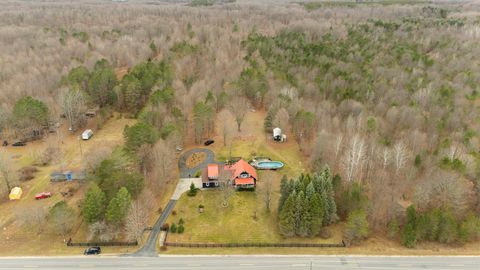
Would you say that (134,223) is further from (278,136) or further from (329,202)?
(278,136)

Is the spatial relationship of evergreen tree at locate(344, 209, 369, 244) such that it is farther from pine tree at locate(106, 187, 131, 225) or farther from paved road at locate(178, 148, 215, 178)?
pine tree at locate(106, 187, 131, 225)

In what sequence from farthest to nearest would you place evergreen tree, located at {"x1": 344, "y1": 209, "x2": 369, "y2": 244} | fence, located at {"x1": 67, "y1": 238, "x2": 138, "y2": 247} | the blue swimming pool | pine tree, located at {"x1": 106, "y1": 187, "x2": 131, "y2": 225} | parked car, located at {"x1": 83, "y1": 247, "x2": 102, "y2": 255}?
1. the blue swimming pool
2. fence, located at {"x1": 67, "y1": 238, "x2": 138, "y2": 247}
3. pine tree, located at {"x1": 106, "y1": 187, "x2": 131, "y2": 225}
4. evergreen tree, located at {"x1": 344, "y1": 209, "x2": 369, "y2": 244}
5. parked car, located at {"x1": 83, "y1": 247, "x2": 102, "y2": 255}

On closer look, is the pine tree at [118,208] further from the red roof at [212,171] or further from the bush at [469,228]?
the bush at [469,228]

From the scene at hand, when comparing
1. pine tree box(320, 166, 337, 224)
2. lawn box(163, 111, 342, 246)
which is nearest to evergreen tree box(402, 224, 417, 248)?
lawn box(163, 111, 342, 246)

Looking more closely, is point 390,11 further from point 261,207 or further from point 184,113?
point 261,207

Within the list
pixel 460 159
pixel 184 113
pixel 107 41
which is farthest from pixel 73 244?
pixel 107 41

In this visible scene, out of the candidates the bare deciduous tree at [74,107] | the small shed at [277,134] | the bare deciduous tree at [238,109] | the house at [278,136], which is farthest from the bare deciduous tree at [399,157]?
the bare deciduous tree at [74,107]

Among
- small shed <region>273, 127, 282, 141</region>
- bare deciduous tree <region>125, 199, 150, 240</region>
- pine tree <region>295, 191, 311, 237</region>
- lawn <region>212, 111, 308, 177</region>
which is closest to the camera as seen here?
bare deciduous tree <region>125, 199, 150, 240</region>
